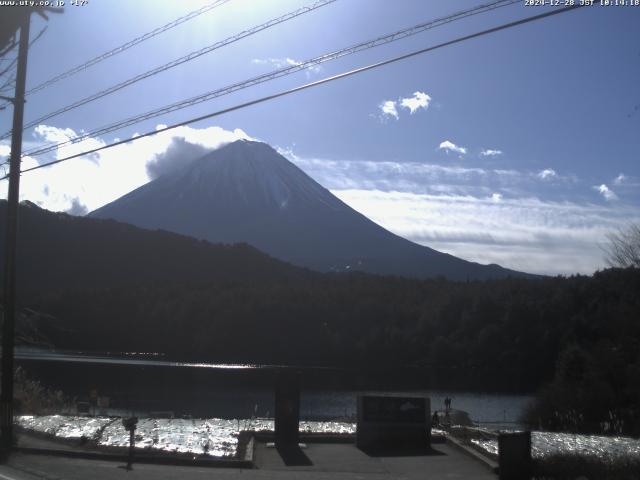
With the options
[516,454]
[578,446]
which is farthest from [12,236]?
[578,446]

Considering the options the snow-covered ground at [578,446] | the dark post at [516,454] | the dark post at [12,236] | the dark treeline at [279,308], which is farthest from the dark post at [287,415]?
the dark treeline at [279,308]

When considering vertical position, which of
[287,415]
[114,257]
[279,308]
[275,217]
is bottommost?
[287,415]

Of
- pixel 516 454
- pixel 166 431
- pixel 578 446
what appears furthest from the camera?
pixel 166 431

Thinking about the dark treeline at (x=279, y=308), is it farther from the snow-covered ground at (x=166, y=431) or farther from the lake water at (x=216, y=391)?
the snow-covered ground at (x=166, y=431)

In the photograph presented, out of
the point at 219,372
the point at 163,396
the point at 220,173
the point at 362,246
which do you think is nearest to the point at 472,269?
the point at 362,246

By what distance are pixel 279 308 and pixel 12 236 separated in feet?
251

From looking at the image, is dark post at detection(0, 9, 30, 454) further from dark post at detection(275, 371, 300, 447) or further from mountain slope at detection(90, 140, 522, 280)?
mountain slope at detection(90, 140, 522, 280)

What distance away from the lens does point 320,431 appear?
1591 centimetres

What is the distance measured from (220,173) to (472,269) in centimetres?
6387

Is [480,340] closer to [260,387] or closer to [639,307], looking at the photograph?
[260,387]

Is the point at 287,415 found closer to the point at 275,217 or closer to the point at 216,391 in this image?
the point at 216,391

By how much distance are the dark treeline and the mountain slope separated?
48623 mm

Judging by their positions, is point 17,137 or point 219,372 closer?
point 17,137

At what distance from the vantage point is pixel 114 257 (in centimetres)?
11125
